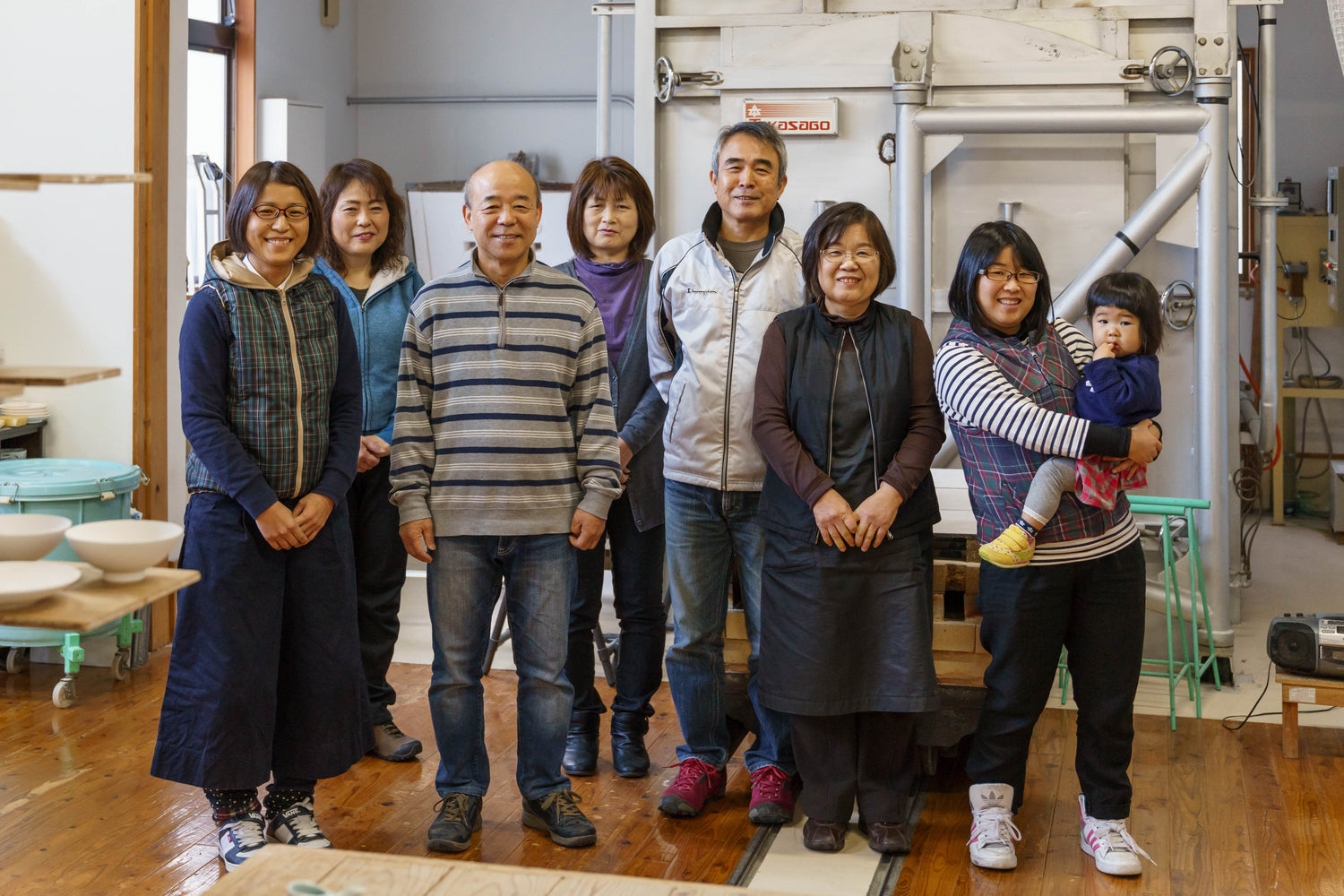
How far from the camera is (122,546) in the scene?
147 centimetres

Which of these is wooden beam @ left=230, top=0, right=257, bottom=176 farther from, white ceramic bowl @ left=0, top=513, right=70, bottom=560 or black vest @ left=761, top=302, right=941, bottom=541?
white ceramic bowl @ left=0, top=513, right=70, bottom=560

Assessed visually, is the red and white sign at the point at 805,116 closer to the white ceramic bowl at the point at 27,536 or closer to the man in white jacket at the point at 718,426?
the man in white jacket at the point at 718,426

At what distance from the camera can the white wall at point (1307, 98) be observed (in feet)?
23.6

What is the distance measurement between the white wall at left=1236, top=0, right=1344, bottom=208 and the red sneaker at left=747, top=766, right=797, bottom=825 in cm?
589

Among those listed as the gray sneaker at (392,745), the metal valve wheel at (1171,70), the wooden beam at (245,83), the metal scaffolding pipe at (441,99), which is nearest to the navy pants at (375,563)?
the gray sneaker at (392,745)

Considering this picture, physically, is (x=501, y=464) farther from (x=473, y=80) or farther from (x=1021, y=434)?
(x=473, y=80)

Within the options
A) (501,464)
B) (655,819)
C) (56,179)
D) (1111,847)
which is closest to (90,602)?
→ (56,179)

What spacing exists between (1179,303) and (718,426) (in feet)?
6.65

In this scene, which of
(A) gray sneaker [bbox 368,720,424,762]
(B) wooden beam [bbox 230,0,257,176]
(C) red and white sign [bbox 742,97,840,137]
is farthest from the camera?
(B) wooden beam [bbox 230,0,257,176]

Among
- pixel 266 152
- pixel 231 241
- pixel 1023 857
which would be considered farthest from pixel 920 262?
pixel 266 152

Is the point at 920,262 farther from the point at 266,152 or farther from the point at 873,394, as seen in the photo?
the point at 266,152

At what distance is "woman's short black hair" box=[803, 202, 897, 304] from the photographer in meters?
2.64

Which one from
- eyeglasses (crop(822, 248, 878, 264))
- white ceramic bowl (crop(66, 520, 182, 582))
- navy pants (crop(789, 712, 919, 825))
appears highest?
eyeglasses (crop(822, 248, 878, 264))

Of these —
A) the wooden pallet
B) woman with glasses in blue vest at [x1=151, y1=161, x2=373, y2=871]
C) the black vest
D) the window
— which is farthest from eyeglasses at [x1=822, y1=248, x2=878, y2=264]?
the window
